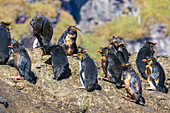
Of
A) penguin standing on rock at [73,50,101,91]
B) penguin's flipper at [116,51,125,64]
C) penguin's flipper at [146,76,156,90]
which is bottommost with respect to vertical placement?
penguin's flipper at [146,76,156,90]

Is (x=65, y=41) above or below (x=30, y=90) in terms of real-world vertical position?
above

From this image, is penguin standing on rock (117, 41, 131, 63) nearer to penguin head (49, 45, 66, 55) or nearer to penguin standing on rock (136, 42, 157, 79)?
penguin standing on rock (136, 42, 157, 79)

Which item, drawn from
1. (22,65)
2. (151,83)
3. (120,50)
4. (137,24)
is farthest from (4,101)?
(137,24)

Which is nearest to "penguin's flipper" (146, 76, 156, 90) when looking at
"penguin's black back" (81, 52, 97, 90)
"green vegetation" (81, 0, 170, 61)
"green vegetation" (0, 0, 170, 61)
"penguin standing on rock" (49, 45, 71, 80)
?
"penguin's black back" (81, 52, 97, 90)

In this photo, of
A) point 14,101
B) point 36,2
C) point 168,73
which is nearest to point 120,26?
point 36,2

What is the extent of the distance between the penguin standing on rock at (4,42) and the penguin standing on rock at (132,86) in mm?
3741

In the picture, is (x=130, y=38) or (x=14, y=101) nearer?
(x=14, y=101)

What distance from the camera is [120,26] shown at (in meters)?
90.9

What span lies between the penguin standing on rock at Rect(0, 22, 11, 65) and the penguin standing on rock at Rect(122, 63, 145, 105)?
374 cm

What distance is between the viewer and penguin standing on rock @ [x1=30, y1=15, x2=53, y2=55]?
8805mm

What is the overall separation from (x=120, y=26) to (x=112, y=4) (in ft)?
46.6

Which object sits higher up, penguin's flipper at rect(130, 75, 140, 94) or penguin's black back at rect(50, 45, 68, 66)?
penguin's black back at rect(50, 45, 68, 66)

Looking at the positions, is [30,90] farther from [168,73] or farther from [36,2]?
[36,2]

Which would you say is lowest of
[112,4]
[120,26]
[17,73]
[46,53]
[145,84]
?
[145,84]
